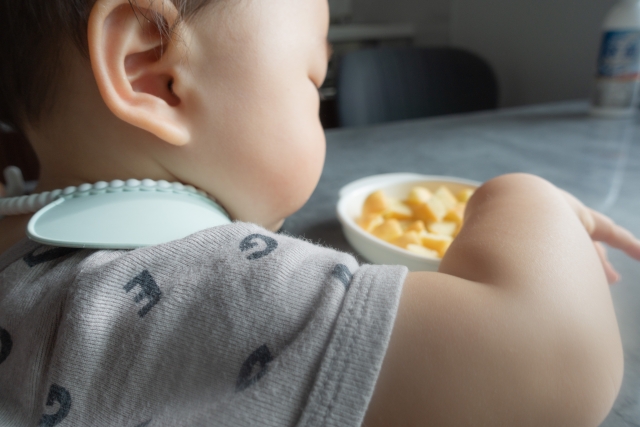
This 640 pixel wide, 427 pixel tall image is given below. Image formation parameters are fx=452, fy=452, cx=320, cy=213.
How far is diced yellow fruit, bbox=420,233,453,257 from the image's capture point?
47cm

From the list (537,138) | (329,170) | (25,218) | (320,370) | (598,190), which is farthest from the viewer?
(537,138)

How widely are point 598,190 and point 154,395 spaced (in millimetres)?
711

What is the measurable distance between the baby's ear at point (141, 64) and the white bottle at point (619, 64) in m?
1.21

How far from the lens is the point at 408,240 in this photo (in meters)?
0.48

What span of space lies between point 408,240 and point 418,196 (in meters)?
0.13

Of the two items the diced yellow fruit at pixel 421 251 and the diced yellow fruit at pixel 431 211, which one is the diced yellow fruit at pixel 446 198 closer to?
the diced yellow fruit at pixel 431 211

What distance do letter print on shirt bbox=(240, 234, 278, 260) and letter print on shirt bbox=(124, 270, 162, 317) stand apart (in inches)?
2.4

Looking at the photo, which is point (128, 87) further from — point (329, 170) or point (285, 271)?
point (329, 170)

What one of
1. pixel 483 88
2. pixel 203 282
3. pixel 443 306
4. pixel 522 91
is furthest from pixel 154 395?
pixel 522 91

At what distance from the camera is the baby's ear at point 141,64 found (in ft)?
1.05

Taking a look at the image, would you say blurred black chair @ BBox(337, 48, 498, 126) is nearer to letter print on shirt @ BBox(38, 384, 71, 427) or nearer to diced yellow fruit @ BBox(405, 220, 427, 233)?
diced yellow fruit @ BBox(405, 220, 427, 233)

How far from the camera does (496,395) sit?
0.26 meters

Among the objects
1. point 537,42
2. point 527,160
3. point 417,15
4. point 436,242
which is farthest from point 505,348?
point 417,15

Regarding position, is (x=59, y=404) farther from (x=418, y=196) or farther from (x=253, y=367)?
(x=418, y=196)
